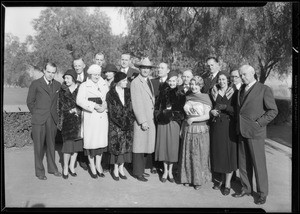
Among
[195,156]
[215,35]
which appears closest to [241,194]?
[195,156]

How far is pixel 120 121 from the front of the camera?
4.71 meters

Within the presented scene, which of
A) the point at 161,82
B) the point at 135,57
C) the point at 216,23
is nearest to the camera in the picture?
the point at 161,82

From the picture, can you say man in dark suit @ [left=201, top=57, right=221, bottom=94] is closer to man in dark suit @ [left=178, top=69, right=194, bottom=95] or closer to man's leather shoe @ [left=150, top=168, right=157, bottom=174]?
man in dark suit @ [left=178, top=69, right=194, bottom=95]

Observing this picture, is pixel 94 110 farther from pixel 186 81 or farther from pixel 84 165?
pixel 186 81

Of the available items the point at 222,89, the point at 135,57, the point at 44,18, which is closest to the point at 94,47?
the point at 135,57

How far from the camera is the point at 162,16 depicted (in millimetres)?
6383

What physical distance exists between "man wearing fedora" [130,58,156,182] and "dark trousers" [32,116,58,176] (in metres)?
1.38

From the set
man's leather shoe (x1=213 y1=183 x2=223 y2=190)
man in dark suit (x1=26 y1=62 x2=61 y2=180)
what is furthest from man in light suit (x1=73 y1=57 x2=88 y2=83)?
man's leather shoe (x1=213 y1=183 x2=223 y2=190)

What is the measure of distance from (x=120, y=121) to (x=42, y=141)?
4.40 ft

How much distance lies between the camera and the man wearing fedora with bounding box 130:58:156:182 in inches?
185

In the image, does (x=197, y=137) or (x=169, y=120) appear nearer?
(x=197, y=137)

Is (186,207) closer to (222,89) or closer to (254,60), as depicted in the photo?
(222,89)
